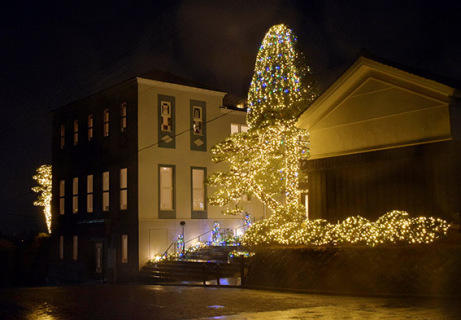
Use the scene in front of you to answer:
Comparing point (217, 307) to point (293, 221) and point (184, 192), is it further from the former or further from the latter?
point (184, 192)

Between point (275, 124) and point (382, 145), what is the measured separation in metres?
5.48

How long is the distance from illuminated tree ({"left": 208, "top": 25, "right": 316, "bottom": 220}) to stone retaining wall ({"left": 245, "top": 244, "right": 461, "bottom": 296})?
12.5 ft

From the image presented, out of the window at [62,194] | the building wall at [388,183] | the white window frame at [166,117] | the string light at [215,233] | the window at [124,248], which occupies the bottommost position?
the window at [124,248]

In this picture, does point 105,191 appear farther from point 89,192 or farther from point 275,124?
point 275,124

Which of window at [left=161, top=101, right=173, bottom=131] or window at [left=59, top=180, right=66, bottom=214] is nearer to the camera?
window at [left=161, top=101, right=173, bottom=131]

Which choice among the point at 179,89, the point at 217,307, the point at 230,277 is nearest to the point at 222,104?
the point at 179,89

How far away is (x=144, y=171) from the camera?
29766 millimetres

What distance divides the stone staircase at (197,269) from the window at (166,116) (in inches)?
270

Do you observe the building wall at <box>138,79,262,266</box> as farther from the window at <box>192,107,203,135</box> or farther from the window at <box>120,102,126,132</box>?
the window at <box>120,102,126,132</box>

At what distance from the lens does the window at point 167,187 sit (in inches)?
1206

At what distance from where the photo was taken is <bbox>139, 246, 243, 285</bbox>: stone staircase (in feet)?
79.4

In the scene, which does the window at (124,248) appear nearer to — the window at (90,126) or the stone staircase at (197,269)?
the stone staircase at (197,269)

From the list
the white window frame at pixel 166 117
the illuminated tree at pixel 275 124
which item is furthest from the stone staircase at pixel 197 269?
the white window frame at pixel 166 117

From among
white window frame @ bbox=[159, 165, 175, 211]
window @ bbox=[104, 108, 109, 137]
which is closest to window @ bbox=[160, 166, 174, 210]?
white window frame @ bbox=[159, 165, 175, 211]
